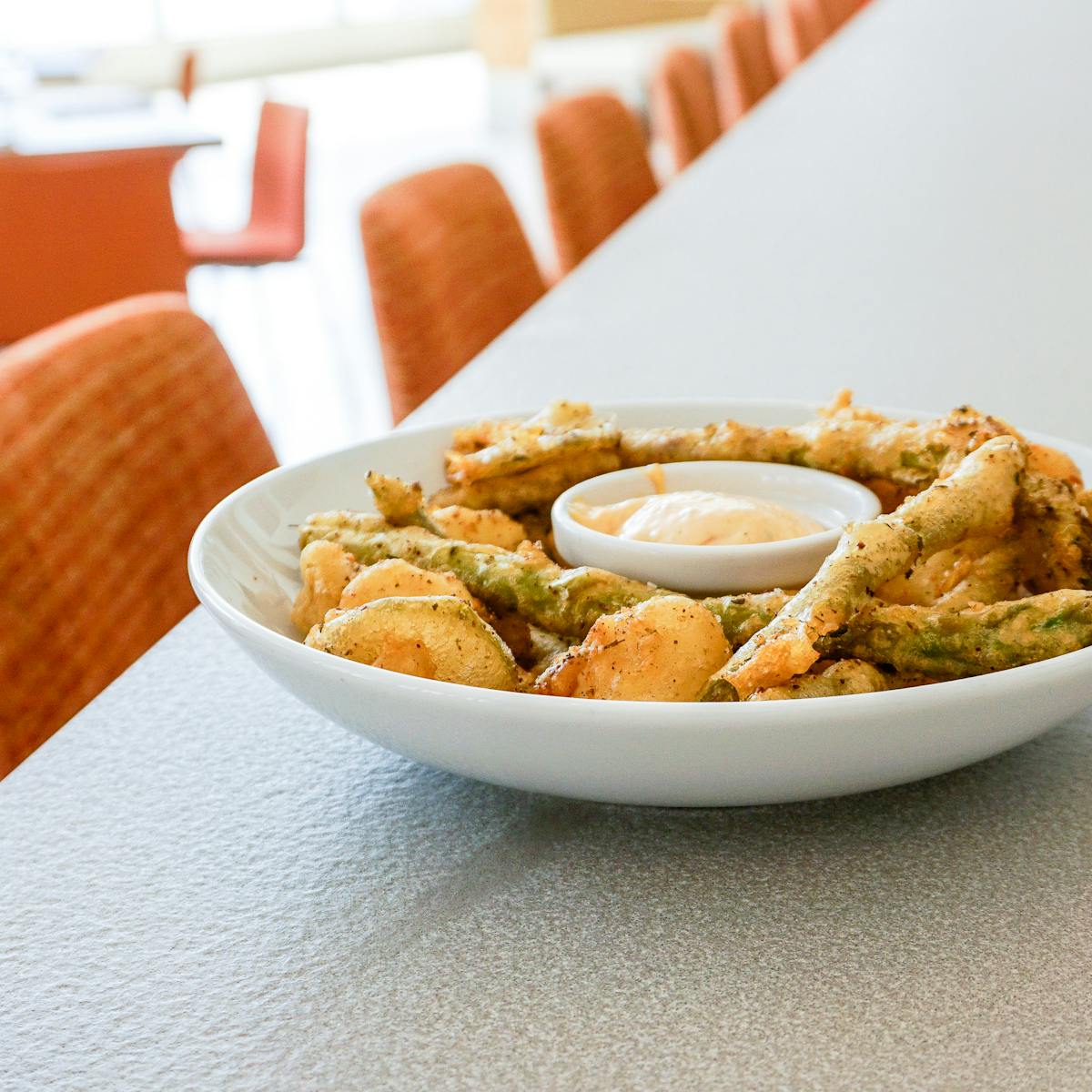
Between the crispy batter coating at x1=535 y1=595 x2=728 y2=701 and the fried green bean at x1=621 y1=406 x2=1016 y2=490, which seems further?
the fried green bean at x1=621 y1=406 x2=1016 y2=490

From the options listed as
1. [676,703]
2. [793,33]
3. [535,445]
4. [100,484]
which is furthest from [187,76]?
[676,703]

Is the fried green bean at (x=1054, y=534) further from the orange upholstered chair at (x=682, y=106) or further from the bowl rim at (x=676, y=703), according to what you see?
the orange upholstered chair at (x=682, y=106)

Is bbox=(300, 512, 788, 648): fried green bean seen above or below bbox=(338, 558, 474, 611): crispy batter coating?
below

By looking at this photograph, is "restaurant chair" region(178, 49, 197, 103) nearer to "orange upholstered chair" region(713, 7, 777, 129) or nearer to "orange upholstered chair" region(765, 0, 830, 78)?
"orange upholstered chair" region(765, 0, 830, 78)

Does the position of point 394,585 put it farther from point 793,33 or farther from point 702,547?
point 793,33

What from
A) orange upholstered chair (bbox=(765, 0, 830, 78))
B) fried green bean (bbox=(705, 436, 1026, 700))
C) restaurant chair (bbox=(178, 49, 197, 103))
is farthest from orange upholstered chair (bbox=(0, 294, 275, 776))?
restaurant chair (bbox=(178, 49, 197, 103))

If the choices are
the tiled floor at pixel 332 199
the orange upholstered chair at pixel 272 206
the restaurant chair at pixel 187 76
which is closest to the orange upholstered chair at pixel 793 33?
the tiled floor at pixel 332 199

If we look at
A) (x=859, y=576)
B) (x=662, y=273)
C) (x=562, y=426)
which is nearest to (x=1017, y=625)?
(x=859, y=576)
